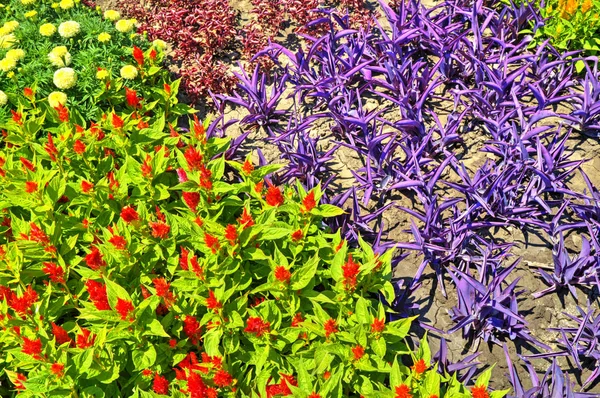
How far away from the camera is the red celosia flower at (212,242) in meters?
2.30

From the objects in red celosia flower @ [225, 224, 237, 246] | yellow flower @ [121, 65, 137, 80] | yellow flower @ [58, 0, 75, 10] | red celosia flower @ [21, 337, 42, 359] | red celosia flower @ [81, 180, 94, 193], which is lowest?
red celosia flower @ [21, 337, 42, 359]

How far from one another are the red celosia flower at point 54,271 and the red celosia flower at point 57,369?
1.71ft

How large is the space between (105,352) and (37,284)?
80 cm

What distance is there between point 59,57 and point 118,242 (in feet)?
6.15

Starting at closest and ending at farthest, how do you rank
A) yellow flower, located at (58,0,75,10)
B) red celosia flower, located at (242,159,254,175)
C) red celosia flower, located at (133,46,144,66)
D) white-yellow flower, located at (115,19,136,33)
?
red celosia flower, located at (242,159,254,175) < red celosia flower, located at (133,46,144,66) < white-yellow flower, located at (115,19,136,33) < yellow flower, located at (58,0,75,10)

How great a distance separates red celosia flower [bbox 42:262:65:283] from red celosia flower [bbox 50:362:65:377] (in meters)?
0.52

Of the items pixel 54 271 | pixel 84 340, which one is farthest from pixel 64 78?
pixel 84 340

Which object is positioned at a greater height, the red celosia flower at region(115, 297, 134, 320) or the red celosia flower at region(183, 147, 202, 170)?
the red celosia flower at region(183, 147, 202, 170)

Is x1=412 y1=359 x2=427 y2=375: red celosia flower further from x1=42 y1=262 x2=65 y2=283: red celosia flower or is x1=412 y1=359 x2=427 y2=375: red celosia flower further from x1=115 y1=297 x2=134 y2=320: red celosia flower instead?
x1=42 y1=262 x2=65 y2=283: red celosia flower

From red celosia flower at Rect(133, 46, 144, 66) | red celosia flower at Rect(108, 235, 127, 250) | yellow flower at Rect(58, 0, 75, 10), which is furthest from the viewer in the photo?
yellow flower at Rect(58, 0, 75, 10)

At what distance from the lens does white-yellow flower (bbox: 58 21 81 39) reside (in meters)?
3.64

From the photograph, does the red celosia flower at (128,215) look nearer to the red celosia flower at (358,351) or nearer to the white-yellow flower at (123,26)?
the red celosia flower at (358,351)

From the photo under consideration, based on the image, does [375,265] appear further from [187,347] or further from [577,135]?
[577,135]

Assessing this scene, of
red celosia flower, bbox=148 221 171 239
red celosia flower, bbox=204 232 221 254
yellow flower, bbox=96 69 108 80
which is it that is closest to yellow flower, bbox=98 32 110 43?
yellow flower, bbox=96 69 108 80
